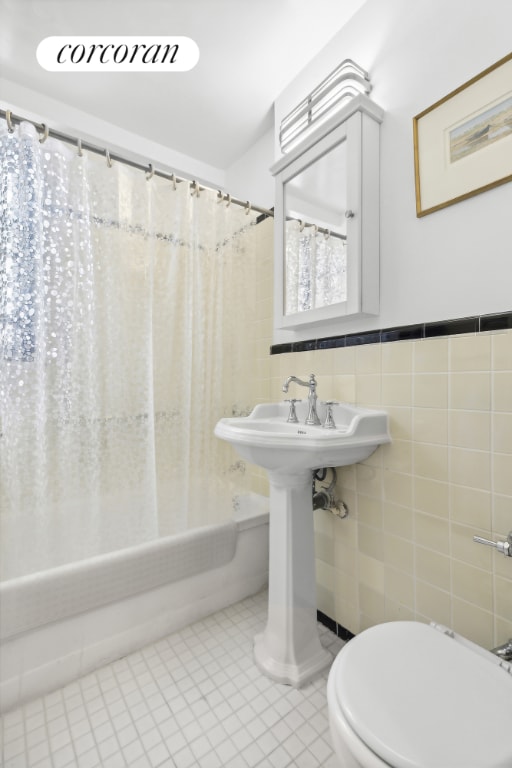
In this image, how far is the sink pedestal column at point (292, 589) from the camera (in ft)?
4.04

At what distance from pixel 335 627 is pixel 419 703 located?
2.94ft

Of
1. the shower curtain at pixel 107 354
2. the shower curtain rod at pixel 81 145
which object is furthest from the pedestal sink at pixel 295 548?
the shower curtain rod at pixel 81 145

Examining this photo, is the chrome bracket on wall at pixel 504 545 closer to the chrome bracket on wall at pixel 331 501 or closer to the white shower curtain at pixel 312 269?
the chrome bracket on wall at pixel 331 501

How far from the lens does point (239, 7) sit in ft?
4.41

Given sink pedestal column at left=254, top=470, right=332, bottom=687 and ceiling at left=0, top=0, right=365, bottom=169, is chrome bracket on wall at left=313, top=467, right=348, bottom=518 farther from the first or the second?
ceiling at left=0, top=0, right=365, bottom=169

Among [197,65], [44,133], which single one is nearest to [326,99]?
[197,65]

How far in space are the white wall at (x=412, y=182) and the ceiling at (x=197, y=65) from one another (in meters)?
0.25

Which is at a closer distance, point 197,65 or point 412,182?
point 412,182

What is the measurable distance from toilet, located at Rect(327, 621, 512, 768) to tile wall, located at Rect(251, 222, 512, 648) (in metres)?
0.24

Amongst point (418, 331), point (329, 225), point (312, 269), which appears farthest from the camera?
point (312, 269)

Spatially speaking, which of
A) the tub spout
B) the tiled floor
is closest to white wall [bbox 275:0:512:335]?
the tub spout

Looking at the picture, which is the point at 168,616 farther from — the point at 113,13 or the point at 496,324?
the point at 113,13

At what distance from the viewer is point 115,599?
1.29 metres

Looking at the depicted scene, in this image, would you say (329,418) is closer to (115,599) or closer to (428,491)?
(428,491)
